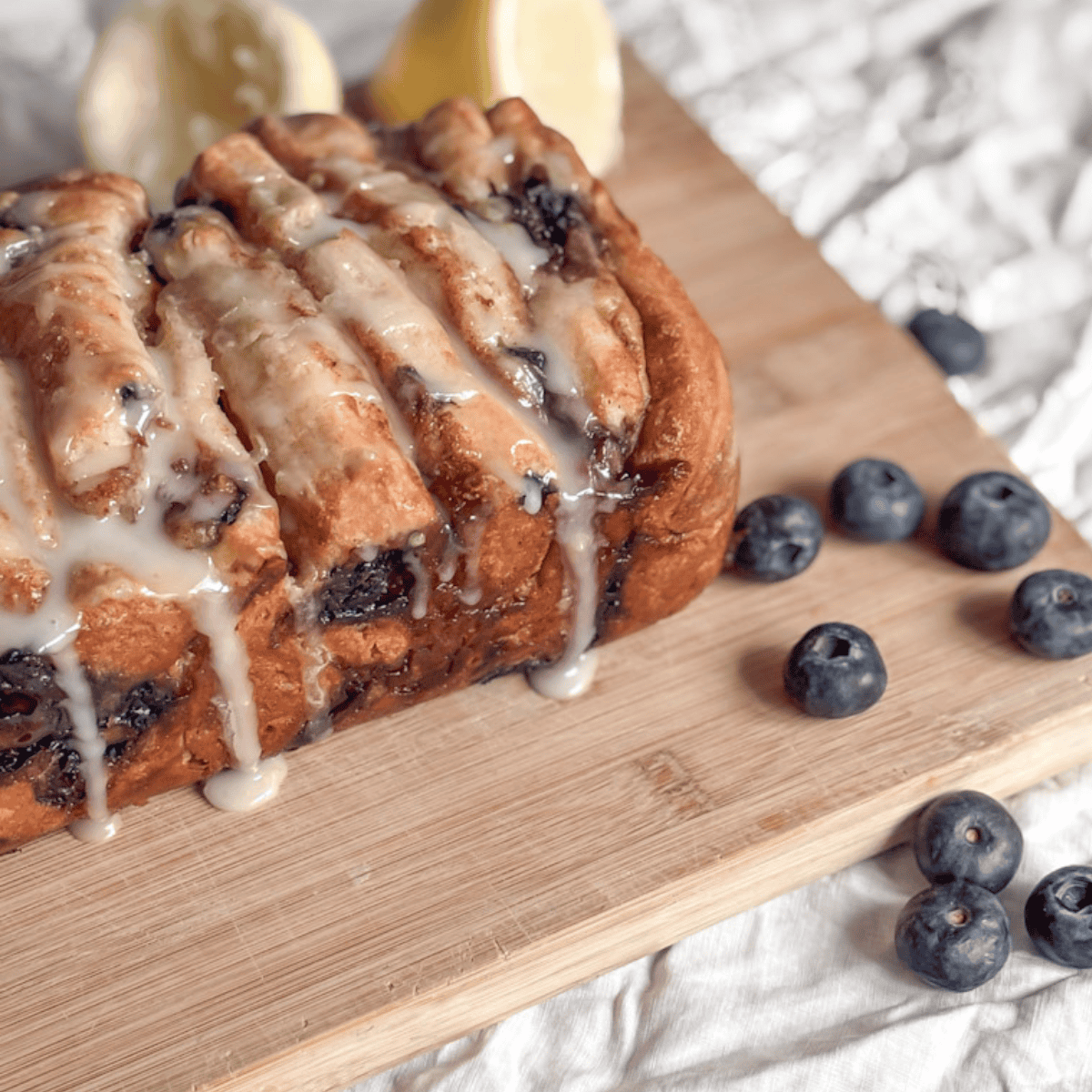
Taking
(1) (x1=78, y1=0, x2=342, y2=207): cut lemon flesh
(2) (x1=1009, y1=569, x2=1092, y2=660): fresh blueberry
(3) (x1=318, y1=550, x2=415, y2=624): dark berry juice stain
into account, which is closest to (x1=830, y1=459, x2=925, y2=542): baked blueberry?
(2) (x1=1009, y1=569, x2=1092, y2=660): fresh blueberry

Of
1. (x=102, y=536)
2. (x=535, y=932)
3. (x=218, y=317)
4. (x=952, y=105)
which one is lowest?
(x=535, y=932)

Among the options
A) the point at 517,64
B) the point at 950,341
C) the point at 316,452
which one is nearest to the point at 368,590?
the point at 316,452

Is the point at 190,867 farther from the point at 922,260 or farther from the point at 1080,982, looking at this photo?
the point at 922,260

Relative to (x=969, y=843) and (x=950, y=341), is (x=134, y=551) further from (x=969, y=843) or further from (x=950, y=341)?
(x=950, y=341)

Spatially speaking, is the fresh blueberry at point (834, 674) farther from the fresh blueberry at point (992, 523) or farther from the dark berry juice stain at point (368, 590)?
the dark berry juice stain at point (368, 590)

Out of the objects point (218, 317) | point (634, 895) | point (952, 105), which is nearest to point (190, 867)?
point (634, 895)

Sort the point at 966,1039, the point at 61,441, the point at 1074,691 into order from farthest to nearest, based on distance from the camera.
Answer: the point at 1074,691
the point at 966,1039
the point at 61,441
